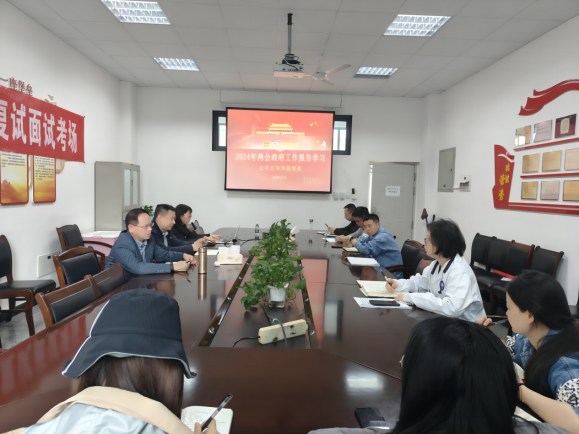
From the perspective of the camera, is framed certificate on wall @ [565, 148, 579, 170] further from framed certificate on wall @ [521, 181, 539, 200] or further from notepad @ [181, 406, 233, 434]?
notepad @ [181, 406, 233, 434]

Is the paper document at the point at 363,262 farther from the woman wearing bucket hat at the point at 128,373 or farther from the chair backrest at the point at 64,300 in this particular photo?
the woman wearing bucket hat at the point at 128,373

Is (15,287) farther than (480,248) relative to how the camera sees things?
No

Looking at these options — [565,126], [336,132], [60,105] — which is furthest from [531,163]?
[60,105]

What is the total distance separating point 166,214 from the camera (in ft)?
12.0

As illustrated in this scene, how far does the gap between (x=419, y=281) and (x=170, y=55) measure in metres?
4.56

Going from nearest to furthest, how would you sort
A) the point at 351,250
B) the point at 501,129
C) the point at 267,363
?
the point at 267,363, the point at 351,250, the point at 501,129

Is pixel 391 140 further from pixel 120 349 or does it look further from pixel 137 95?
pixel 120 349

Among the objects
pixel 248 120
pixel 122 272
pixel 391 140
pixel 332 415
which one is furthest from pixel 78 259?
pixel 391 140

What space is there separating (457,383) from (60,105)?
5.43 metres

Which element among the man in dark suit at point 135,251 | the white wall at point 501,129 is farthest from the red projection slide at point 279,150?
the man in dark suit at point 135,251

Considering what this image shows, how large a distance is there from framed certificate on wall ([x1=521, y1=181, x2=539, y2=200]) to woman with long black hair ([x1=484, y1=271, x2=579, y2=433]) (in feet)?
10.9

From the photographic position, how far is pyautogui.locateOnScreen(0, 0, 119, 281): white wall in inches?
151

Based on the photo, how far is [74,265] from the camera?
2.68m

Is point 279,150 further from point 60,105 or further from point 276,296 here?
point 276,296
